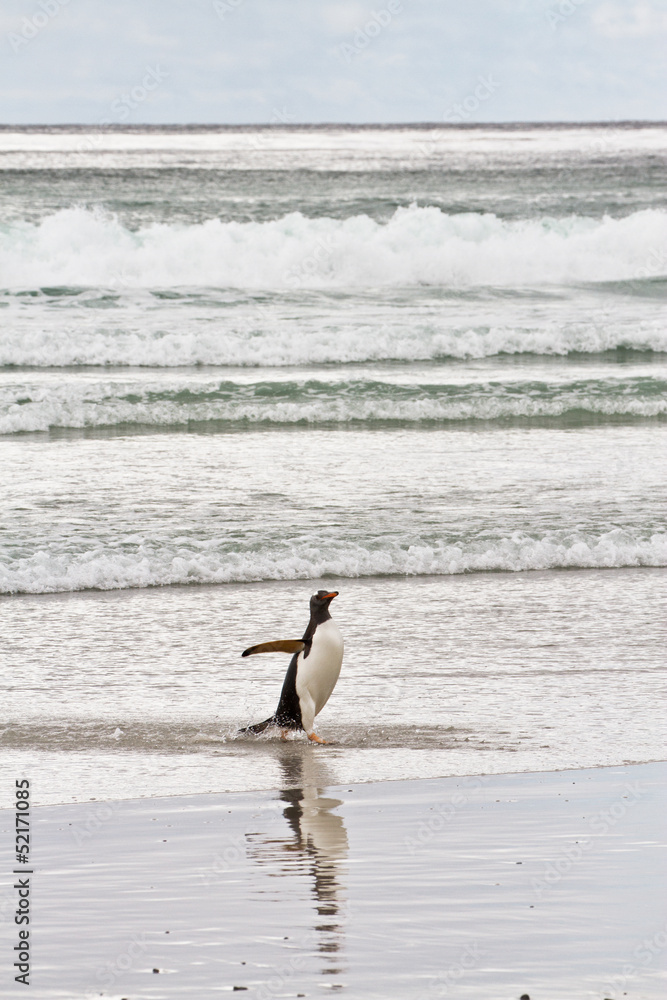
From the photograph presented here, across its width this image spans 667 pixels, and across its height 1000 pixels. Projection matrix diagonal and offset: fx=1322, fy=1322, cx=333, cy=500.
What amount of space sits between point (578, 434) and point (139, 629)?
279 inches

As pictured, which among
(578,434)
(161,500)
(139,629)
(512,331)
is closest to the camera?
(139,629)

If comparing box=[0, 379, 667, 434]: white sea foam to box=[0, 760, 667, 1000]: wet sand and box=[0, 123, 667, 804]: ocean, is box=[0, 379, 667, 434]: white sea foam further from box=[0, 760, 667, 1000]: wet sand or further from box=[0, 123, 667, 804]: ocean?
box=[0, 760, 667, 1000]: wet sand

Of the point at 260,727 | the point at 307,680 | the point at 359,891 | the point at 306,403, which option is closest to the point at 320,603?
the point at 307,680

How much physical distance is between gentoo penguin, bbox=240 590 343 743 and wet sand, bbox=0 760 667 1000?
0.52m

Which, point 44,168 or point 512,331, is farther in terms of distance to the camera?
point 44,168

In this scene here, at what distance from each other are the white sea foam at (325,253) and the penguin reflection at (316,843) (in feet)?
68.4

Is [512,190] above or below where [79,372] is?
above

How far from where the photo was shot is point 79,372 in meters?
16.7

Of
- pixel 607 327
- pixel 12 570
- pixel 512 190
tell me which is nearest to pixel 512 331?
pixel 607 327

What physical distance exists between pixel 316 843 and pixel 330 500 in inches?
238

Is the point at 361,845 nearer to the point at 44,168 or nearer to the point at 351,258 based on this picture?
the point at 351,258

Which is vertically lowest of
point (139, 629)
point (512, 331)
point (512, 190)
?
point (139, 629)

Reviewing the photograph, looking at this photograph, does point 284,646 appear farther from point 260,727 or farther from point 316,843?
point 316,843

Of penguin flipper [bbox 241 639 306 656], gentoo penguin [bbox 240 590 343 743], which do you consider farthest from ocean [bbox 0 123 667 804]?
penguin flipper [bbox 241 639 306 656]
